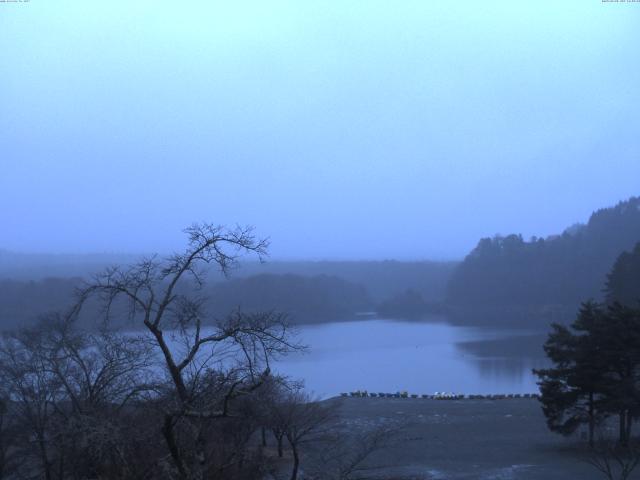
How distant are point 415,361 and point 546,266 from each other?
32631mm

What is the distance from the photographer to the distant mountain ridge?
171ft

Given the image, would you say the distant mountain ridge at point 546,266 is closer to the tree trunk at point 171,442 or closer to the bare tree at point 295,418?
the bare tree at point 295,418

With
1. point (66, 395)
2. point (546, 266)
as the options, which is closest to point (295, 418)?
point (66, 395)

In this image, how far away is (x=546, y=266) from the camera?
5603cm

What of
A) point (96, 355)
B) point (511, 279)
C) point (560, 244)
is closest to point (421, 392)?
point (96, 355)

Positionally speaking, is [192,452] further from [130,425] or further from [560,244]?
[560,244]

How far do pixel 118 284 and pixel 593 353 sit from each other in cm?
909

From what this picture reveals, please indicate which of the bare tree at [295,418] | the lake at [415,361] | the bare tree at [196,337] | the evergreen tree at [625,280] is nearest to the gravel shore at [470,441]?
the bare tree at [295,418]

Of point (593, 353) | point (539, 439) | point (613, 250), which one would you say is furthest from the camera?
point (613, 250)

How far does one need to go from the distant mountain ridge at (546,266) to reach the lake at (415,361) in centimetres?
1411

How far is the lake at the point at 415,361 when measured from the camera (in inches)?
817

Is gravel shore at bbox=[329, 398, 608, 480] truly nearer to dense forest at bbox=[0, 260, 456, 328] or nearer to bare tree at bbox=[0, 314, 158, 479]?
dense forest at bbox=[0, 260, 456, 328]

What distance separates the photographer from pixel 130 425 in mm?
4551

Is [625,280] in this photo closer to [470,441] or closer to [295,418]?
[470,441]
